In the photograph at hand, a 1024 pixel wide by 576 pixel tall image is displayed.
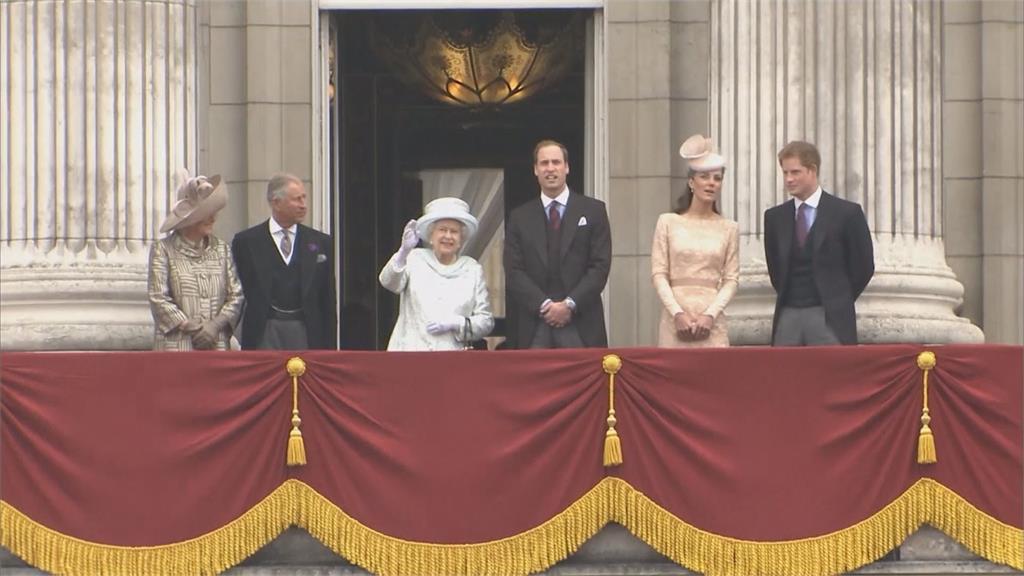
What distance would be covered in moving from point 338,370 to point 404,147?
7.88 meters

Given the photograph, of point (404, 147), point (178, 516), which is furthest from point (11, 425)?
point (404, 147)

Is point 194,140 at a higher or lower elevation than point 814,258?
higher

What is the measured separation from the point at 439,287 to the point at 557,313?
723 millimetres

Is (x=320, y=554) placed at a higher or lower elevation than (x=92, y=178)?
lower

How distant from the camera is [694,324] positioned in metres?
15.9

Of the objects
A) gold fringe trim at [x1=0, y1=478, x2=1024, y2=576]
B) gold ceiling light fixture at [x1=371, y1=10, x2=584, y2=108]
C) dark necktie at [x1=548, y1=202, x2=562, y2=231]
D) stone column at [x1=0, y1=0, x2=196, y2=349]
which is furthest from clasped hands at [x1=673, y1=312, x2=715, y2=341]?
gold ceiling light fixture at [x1=371, y1=10, x2=584, y2=108]

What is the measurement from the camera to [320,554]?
15523mm

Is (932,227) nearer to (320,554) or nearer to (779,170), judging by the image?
(779,170)

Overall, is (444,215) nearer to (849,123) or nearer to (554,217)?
(554,217)

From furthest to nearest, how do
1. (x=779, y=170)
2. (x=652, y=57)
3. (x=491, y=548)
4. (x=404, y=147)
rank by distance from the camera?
(x=404, y=147) < (x=652, y=57) < (x=779, y=170) < (x=491, y=548)

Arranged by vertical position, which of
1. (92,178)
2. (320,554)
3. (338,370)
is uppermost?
(92,178)

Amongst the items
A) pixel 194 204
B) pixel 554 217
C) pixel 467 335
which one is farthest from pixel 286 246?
pixel 554 217

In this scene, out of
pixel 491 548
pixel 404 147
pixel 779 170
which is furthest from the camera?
pixel 404 147

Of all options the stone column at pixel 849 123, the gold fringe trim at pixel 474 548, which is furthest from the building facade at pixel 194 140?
the gold fringe trim at pixel 474 548
